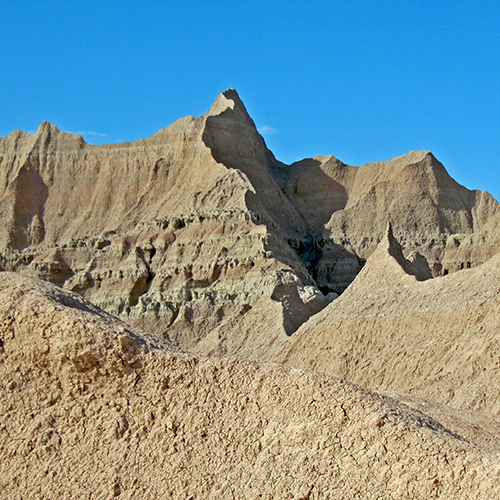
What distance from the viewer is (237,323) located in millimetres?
49938

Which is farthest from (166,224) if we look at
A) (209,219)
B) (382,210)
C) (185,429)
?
(185,429)

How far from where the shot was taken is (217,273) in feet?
200

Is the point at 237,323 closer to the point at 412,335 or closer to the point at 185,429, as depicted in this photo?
the point at 412,335

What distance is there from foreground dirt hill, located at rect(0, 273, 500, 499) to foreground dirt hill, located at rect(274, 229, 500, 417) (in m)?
13.6

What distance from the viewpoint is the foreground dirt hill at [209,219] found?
194 feet

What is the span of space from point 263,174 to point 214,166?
6787 millimetres

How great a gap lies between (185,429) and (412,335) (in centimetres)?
1995

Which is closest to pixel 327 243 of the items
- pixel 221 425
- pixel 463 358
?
pixel 463 358

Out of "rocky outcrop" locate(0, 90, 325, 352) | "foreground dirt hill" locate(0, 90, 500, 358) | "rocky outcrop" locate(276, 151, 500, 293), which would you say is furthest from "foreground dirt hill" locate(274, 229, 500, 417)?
"rocky outcrop" locate(276, 151, 500, 293)

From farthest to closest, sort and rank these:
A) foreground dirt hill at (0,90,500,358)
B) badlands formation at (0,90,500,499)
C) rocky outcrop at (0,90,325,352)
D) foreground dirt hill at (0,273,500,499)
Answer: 1. foreground dirt hill at (0,90,500,358)
2. rocky outcrop at (0,90,325,352)
3. badlands formation at (0,90,500,499)
4. foreground dirt hill at (0,273,500,499)

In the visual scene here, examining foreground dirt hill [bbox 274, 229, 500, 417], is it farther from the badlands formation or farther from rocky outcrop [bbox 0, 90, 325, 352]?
rocky outcrop [bbox 0, 90, 325, 352]

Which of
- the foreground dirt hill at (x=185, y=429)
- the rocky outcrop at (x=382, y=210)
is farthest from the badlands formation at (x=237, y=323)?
the rocky outcrop at (x=382, y=210)

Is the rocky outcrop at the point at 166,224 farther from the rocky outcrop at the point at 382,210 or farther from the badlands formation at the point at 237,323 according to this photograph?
the rocky outcrop at the point at 382,210

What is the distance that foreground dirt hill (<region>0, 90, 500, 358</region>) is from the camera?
59.1 meters
